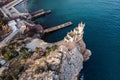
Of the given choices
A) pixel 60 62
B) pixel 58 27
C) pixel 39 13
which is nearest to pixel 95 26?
pixel 58 27

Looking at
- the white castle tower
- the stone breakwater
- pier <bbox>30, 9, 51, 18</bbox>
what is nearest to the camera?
the stone breakwater

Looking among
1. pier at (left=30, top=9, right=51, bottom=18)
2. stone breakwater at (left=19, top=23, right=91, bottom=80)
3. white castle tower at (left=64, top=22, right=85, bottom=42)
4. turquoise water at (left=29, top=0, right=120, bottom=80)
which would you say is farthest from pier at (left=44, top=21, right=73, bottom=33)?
white castle tower at (left=64, top=22, right=85, bottom=42)

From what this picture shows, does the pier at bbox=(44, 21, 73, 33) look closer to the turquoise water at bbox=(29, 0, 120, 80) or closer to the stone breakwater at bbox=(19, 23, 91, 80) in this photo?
the turquoise water at bbox=(29, 0, 120, 80)

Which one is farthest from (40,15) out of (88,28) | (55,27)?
(88,28)

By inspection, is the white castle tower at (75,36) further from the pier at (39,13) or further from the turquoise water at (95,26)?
the pier at (39,13)

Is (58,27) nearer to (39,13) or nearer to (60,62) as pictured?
(39,13)

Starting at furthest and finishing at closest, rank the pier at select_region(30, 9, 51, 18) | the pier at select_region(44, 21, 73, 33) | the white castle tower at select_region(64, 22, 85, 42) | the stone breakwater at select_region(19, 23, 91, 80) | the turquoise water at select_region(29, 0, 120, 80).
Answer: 1. the pier at select_region(30, 9, 51, 18)
2. the pier at select_region(44, 21, 73, 33)
3. the turquoise water at select_region(29, 0, 120, 80)
4. the white castle tower at select_region(64, 22, 85, 42)
5. the stone breakwater at select_region(19, 23, 91, 80)
